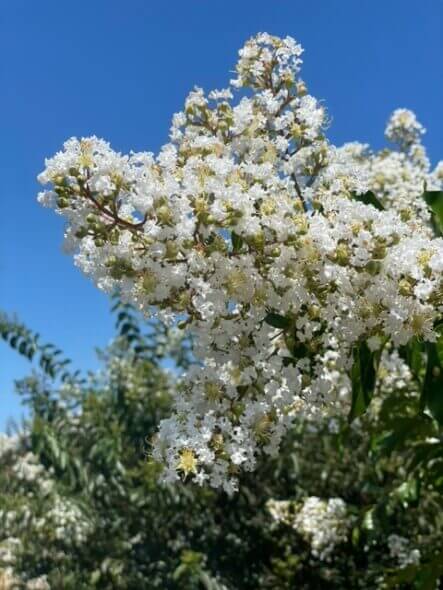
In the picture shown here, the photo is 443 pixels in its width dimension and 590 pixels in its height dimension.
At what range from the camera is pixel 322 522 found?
485 cm

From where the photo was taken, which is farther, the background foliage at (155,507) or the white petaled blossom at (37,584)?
the white petaled blossom at (37,584)

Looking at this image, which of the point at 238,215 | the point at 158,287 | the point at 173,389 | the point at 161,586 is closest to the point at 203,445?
the point at 158,287

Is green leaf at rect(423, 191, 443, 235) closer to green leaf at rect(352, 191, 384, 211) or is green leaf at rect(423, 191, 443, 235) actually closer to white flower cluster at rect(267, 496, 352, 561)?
green leaf at rect(352, 191, 384, 211)

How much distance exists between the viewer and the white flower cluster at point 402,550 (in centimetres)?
441

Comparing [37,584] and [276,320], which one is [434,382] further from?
[37,584]

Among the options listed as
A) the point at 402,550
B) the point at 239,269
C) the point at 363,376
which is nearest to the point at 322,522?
the point at 402,550

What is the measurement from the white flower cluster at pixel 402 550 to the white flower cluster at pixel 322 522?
329mm

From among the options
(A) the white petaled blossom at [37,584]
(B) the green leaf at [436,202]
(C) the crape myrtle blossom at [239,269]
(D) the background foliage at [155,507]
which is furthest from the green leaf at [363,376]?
(A) the white petaled blossom at [37,584]

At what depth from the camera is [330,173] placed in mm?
1636

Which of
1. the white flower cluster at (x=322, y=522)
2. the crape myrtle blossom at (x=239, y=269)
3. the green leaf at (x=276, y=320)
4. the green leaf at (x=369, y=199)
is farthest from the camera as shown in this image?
the white flower cluster at (x=322, y=522)

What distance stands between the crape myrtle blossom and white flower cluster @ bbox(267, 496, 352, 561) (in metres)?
3.48

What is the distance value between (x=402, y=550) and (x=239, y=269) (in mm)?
3799

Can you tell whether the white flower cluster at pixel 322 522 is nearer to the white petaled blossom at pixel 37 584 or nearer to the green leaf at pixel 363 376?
the white petaled blossom at pixel 37 584

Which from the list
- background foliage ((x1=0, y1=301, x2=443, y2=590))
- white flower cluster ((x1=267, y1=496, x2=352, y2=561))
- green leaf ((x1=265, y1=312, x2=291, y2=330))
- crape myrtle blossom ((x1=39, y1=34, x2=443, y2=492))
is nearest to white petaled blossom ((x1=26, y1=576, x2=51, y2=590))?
background foliage ((x1=0, y1=301, x2=443, y2=590))
